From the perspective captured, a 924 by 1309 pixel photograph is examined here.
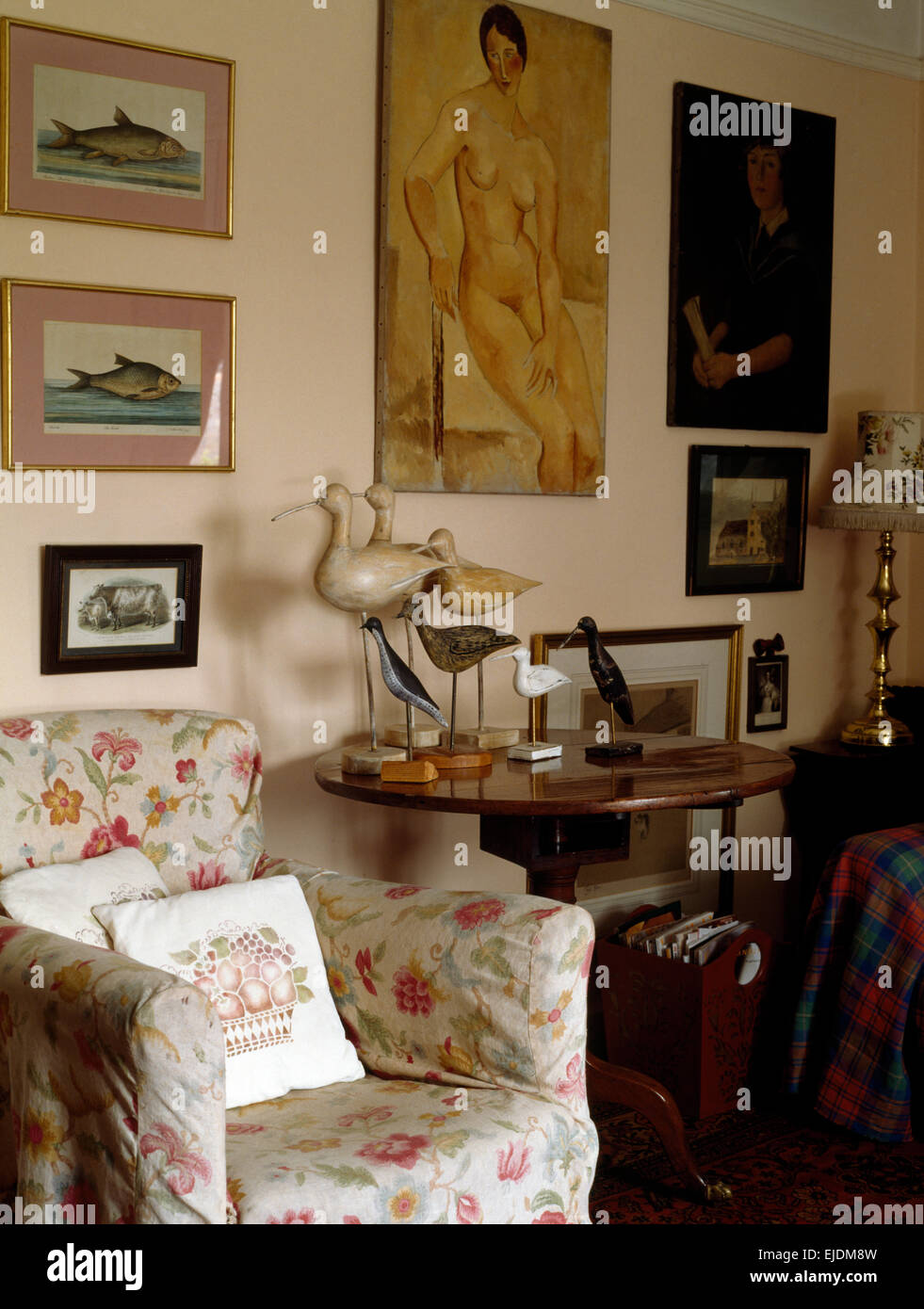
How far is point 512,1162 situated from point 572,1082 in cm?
20

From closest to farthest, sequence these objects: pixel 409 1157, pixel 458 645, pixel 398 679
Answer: pixel 409 1157 < pixel 398 679 < pixel 458 645

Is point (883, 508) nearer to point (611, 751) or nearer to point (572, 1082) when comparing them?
point (611, 751)

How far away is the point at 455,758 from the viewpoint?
2.85 m

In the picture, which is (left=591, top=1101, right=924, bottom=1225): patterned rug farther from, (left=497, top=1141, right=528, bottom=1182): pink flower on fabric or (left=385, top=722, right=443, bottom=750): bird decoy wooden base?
(left=385, top=722, right=443, bottom=750): bird decoy wooden base

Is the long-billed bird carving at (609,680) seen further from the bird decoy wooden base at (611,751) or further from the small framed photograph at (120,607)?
the small framed photograph at (120,607)

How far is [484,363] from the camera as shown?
11.2 feet

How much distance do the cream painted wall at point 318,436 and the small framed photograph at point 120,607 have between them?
41 millimetres

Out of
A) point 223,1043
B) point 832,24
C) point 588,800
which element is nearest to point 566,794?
point 588,800

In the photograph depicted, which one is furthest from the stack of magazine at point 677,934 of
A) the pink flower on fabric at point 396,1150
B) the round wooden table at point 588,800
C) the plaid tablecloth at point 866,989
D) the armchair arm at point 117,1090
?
the armchair arm at point 117,1090

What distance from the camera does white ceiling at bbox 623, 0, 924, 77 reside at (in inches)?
149
